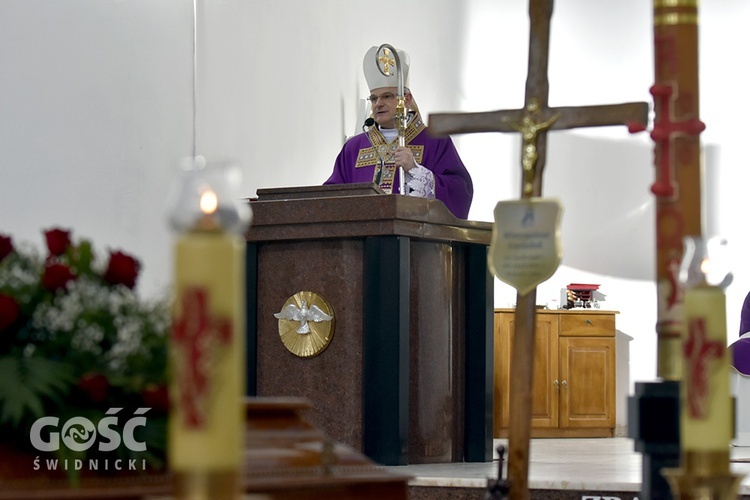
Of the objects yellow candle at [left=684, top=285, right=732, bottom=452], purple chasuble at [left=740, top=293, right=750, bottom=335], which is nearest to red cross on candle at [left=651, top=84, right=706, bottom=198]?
yellow candle at [left=684, top=285, right=732, bottom=452]

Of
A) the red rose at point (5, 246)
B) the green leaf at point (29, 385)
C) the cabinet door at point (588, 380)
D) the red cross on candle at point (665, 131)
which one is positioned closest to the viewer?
the green leaf at point (29, 385)

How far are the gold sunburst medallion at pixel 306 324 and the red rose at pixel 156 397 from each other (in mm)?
3007

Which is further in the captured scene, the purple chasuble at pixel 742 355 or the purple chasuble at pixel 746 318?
the purple chasuble at pixel 746 318

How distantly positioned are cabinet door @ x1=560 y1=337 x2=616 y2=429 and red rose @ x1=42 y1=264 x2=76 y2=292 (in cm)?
705

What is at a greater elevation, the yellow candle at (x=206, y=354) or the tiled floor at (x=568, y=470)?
the yellow candle at (x=206, y=354)

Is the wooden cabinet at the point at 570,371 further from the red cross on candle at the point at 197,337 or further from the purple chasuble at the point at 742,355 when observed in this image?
the red cross on candle at the point at 197,337

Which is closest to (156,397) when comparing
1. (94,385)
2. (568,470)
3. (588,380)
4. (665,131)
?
(94,385)

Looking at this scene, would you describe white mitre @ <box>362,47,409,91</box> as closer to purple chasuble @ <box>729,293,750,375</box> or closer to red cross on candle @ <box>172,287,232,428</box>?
purple chasuble @ <box>729,293,750,375</box>

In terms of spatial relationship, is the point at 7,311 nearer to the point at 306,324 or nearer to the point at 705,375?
the point at 705,375

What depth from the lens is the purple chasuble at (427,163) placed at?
5.69 m

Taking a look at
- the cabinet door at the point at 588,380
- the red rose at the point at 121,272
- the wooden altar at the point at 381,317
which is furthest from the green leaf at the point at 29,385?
the cabinet door at the point at 588,380

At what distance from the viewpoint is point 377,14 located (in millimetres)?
8297

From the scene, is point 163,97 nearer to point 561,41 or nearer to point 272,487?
point 561,41

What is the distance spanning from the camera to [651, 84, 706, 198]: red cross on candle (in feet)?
6.21
